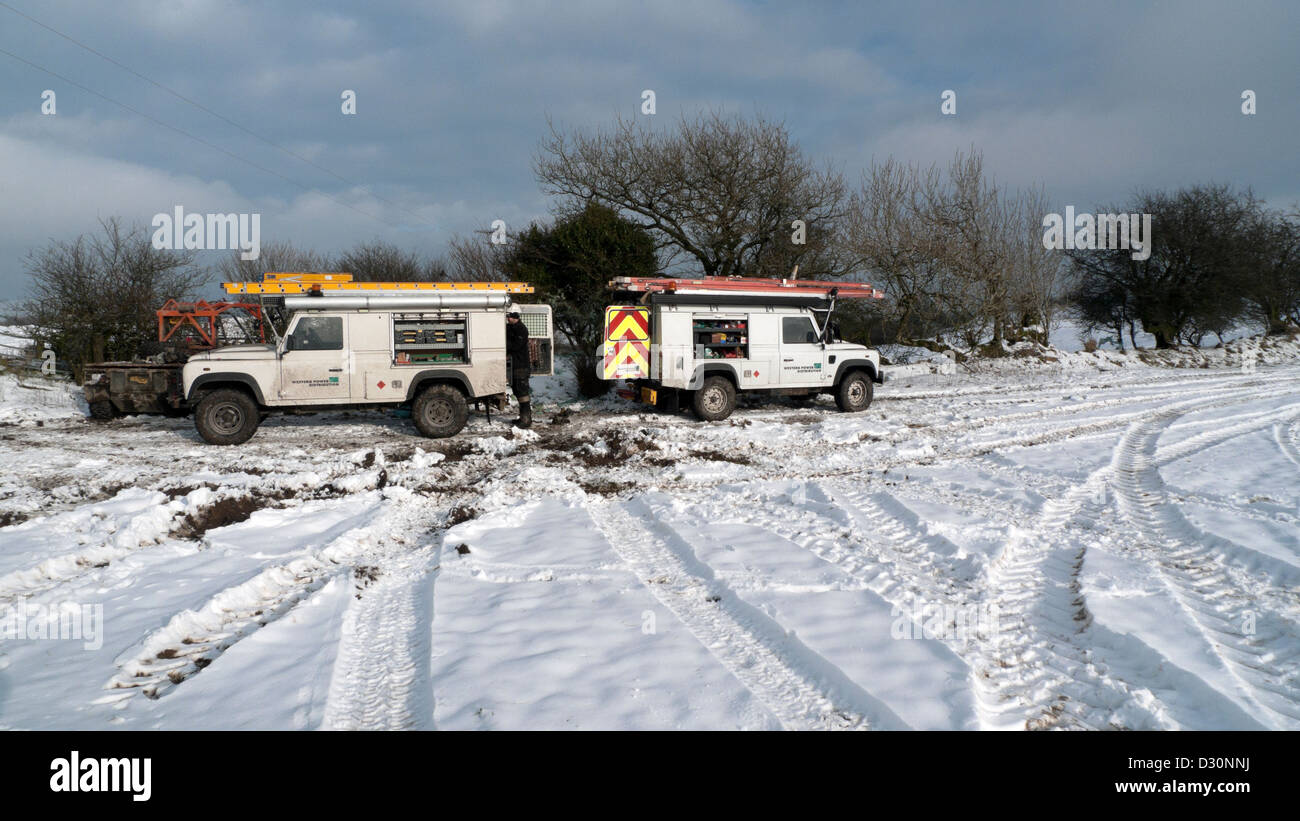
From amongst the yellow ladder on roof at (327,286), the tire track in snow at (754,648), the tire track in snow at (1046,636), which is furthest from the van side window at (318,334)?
the tire track in snow at (1046,636)

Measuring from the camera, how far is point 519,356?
38.7ft

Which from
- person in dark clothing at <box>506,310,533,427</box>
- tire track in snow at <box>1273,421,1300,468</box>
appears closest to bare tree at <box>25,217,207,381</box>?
person in dark clothing at <box>506,310,533,427</box>

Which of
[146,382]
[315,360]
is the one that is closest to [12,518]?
[315,360]

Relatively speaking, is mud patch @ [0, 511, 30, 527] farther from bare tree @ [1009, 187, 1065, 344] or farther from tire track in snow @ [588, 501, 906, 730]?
bare tree @ [1009, 187, 1065, 344]

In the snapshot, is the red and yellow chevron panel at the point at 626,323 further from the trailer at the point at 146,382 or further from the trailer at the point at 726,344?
the trailer at the point at 146,382

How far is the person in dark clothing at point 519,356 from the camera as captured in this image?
1176 centimetres

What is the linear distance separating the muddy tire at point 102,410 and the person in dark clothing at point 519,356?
24.1 feet

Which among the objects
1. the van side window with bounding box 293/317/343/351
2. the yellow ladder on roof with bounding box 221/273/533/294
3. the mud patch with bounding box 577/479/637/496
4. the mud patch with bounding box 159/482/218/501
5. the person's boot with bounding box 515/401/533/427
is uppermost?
the yellow ladder on roof with bounding box 221/273/533/294

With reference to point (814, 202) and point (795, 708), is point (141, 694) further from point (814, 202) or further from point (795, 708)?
point (814, 202)

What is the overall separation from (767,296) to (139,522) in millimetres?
9778

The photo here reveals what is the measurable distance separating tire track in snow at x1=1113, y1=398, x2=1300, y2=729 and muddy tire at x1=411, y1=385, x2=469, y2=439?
8874mm

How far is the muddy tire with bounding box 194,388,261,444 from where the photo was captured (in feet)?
34.0

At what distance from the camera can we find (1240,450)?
905cm

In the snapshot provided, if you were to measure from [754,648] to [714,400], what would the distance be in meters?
8.60
